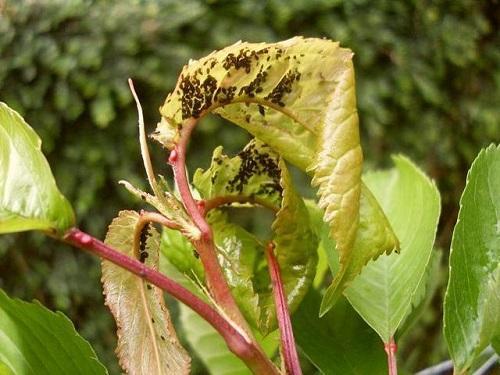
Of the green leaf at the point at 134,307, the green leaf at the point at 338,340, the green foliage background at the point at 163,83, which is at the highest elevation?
the green leaf at the point at 134,307

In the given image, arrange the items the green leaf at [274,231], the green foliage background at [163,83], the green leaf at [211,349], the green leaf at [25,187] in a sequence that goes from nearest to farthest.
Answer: the green leaf at [25,187] → the green leaf at [274,231] → the green leaf at [211,349] → the green foliage background at [163,83]

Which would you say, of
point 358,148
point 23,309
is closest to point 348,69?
point 358,148

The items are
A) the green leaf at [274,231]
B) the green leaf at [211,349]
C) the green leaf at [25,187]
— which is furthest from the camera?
the green leaf at [211,349]

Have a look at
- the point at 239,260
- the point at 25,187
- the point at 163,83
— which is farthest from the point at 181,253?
the point at 163,83

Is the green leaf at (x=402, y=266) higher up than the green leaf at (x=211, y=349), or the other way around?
the green leaf at (x=402, y=266)

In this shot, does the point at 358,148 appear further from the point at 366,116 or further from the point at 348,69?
the point at 366,116

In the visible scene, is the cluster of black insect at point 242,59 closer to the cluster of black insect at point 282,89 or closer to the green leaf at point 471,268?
the cluster of black insect at point 282,89

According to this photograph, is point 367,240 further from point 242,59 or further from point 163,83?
point 163,83

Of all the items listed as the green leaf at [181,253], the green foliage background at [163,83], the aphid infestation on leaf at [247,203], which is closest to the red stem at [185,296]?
the aphid infestation on leaf at [247,203]

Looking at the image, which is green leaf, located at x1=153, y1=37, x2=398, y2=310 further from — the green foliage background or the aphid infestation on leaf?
the green foliage background
